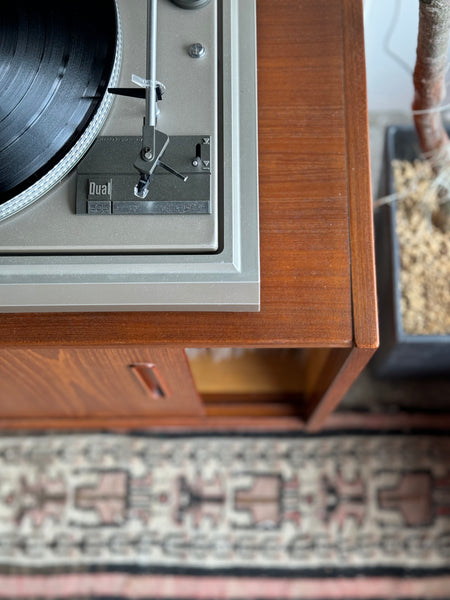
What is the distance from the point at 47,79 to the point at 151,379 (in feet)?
1.42

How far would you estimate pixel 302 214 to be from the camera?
69cm

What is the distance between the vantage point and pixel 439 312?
1.14 metres

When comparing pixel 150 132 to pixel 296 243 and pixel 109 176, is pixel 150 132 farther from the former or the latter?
pixel 296 243

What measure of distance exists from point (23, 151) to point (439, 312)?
0.79 m

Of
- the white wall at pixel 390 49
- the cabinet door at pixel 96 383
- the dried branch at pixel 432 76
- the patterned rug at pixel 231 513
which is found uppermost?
the white wall at pixel 390 49

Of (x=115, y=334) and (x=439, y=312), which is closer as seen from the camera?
(x=115, y=334)

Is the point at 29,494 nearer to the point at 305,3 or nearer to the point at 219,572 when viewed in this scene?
the point at 219,572

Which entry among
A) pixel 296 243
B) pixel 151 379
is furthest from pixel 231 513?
pixel 296 243

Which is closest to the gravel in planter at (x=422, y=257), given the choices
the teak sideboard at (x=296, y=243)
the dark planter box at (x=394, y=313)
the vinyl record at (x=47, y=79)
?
the dark planter box at (x=394, y=313)

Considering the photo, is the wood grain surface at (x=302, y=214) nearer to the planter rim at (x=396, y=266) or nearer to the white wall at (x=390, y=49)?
the white wall at (x=390, y=49)

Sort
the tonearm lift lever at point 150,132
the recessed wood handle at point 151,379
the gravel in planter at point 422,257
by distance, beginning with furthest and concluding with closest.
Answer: the gravel in planter at point 422,257, the recessed wood handle at point 151,379, the tonearm lift lever at point 150,132

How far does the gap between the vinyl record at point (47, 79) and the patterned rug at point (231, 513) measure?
76 cm

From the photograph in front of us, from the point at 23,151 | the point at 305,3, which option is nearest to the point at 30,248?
the point at 23,151

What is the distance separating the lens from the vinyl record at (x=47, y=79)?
0.59 m
